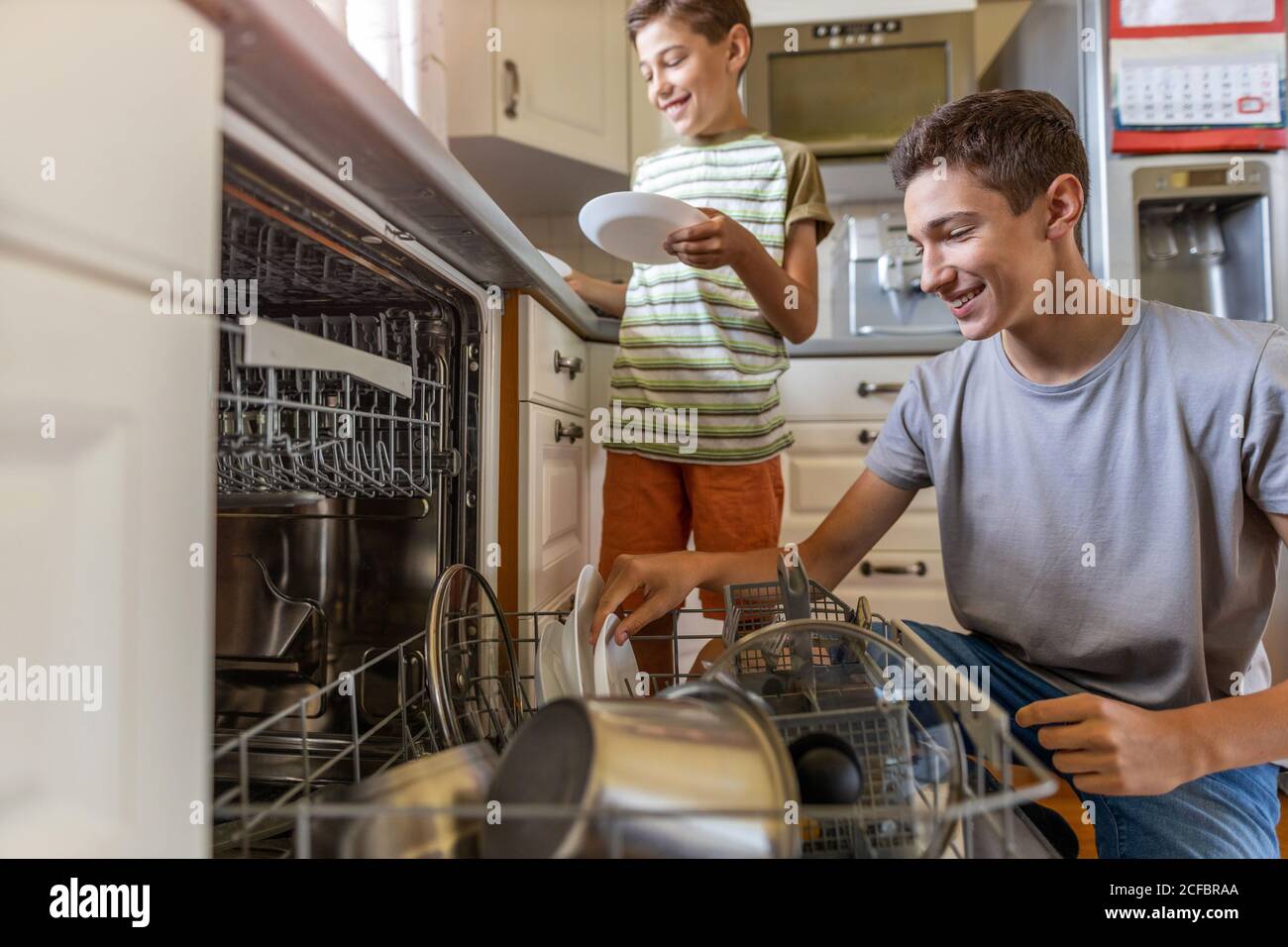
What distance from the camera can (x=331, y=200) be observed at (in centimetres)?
62

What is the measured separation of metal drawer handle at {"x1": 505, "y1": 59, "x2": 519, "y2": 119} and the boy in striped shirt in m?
0.60

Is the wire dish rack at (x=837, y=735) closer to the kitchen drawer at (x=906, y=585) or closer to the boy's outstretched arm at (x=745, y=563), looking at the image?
the boy's outstretched arm at (x=745, y=563)

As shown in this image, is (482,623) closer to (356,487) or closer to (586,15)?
(356,487)

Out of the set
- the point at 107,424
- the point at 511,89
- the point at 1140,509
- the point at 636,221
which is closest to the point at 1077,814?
the point at 1140,509

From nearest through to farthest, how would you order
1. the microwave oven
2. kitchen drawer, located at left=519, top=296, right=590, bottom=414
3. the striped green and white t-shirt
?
1. kitchen drawer, located at left=519, top=296, right=590, bottom=414
2. the striped green and white t-shirt
3. the microwave oven

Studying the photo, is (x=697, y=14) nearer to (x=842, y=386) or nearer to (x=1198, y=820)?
(x=842, y=386)

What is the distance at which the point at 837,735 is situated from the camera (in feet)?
1.68

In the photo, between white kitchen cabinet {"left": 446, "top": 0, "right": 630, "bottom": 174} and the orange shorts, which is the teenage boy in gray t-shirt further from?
white kitchen cabinet {"left": 446, "top": 0, "right": 630, "bottom": 174}

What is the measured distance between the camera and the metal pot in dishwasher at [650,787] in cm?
38

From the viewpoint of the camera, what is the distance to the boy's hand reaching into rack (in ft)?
2.60

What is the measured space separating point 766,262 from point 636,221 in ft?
0.70

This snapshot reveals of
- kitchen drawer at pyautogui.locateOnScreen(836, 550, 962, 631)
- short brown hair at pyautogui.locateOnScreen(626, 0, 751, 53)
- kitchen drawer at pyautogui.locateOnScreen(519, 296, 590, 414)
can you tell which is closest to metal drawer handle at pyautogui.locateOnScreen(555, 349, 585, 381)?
kitchen drawer at pyautogui.locateOnScreen(519, 296, 590, 414)
